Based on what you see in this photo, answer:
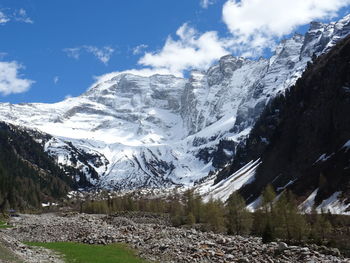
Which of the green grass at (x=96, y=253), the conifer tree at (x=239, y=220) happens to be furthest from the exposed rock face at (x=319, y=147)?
the green grass at (x=96, y=253)

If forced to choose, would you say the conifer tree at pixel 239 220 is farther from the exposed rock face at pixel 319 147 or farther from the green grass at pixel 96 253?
the green grass at pixel 96 253

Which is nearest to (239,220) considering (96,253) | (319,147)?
(96,253)

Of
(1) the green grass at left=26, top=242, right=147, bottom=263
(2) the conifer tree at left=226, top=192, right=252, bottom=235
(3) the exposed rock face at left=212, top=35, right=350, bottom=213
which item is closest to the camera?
(1) the green grass at left=26, top=242, right=147, bottom=263

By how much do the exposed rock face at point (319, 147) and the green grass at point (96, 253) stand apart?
76.9m

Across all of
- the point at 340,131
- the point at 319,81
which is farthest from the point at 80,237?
the point at 319,81

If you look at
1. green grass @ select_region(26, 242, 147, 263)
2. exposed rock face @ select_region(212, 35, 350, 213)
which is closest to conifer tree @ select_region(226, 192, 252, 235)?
exposed rock face @ select_region(212, 35, 350, 213)

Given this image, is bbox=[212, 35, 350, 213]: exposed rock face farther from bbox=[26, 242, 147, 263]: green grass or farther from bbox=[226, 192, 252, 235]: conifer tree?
bbox=[26, 242, 147, 263]: green grass

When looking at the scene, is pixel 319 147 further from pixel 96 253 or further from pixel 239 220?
pixel 96 253

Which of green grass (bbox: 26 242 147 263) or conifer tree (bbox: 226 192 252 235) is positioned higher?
conifer tree (bbox: 226 192 252 235)

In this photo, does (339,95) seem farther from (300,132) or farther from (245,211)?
(245,211)

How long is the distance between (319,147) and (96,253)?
134 m

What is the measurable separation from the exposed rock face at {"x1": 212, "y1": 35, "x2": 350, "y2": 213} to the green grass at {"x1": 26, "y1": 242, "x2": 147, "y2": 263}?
76879 millimetres

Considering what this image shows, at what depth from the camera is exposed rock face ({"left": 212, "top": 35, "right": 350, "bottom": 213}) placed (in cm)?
12775

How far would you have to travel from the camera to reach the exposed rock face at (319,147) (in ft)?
419
